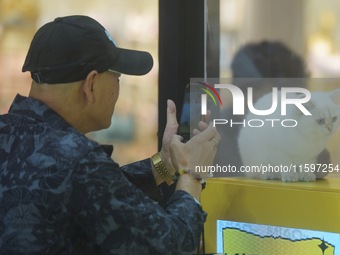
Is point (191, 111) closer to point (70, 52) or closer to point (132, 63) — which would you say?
point (132, 63)

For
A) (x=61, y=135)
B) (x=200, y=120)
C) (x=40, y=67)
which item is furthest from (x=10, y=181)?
(x=200, y=120)

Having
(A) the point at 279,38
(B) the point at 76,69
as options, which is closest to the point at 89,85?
(B) the point at 76,69

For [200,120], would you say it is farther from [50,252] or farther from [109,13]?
[109,13]

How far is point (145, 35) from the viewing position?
3.06 metres

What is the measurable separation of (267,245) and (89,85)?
0.75m

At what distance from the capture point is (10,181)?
155 cm

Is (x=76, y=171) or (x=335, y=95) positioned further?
(x=335, y=95)

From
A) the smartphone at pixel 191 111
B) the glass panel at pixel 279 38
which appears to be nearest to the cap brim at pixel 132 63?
the smartphone at pixel 191 111

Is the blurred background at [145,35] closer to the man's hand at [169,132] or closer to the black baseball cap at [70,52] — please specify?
the man's hand at [169,132]

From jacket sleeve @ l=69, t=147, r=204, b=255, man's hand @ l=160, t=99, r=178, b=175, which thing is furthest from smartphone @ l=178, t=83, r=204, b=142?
jacket sleeve @ l=69, t=147, r=204, b=255

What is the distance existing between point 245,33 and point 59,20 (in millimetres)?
1367

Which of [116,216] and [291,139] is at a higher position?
[291,139]

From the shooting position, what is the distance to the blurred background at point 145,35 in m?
2.72

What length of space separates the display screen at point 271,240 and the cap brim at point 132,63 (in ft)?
1.90
